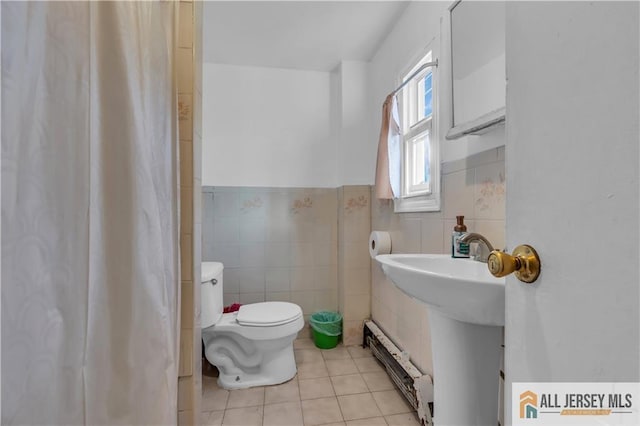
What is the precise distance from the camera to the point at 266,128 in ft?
7.84

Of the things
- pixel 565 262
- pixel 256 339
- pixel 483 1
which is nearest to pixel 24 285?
pixel 565 262

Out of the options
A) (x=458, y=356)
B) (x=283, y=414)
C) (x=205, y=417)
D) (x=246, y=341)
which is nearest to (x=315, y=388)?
(x=283, y=414)

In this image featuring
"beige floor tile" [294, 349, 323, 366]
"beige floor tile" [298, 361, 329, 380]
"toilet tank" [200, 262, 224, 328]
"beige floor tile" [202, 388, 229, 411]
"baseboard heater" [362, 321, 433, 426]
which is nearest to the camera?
"baseboard heater" [362, 321, 433, 426]

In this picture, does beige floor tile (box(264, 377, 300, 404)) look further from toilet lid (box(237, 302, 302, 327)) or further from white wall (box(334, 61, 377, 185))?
white wall (box(334, 61, 377, 185))

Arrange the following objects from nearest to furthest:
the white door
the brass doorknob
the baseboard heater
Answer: the white door
the brass doorknob
the baseboard heater

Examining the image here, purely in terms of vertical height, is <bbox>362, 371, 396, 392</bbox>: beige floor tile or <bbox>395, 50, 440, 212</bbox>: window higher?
<bbox>395, 50, 440, 212</bbox>: window

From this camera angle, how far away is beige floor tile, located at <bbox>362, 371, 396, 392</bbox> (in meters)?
1.69

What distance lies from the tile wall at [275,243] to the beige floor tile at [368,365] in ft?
1.75

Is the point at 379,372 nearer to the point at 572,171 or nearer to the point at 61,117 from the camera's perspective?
the point at 572,171

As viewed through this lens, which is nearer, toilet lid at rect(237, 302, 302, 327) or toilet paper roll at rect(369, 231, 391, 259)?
toilet lid at rect(237, 302, 302, 327)

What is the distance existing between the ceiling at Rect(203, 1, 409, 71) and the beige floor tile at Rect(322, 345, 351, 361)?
2.27m

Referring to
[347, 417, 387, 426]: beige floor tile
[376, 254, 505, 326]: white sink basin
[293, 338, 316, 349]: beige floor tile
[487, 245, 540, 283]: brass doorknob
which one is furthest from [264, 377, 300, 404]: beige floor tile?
[487, 245, 540, 283]: brass doorknob

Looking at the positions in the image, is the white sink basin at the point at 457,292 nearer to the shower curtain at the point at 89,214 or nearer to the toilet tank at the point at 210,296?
the shower curtain at the point at 89,214

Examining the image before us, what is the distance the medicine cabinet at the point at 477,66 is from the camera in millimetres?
992
